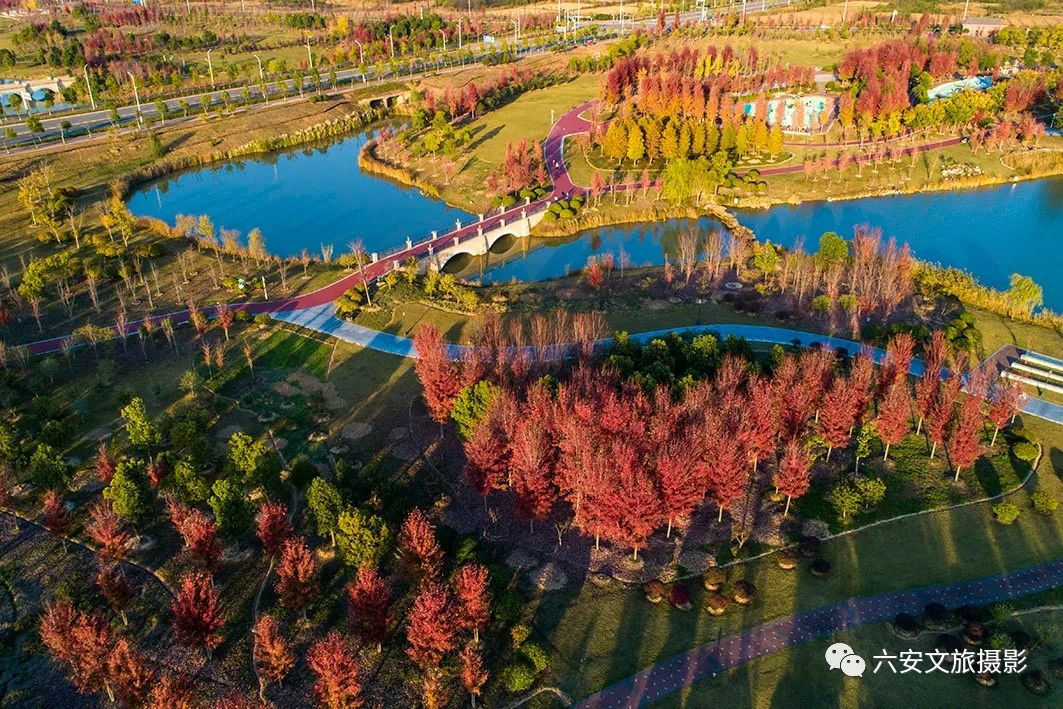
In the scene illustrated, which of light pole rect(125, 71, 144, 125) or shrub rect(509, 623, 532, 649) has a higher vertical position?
light pole rect(125, 71, 144, 125)

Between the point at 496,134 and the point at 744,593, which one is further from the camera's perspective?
the point at 496,134

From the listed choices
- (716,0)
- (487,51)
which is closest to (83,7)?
(487,51)

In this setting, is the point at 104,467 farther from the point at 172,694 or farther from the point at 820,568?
the point at 820,568

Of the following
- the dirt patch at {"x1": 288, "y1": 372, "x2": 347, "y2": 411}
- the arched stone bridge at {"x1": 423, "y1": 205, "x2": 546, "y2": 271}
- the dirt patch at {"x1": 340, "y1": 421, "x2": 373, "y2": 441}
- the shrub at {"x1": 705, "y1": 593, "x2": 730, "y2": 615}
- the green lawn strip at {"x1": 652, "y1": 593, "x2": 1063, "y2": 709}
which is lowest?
the green lawn strip at {"x1": 652, "y1": 593, "x2": 1063, "y2": 709}

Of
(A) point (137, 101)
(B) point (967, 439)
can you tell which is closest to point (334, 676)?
(B) point (967, 439)

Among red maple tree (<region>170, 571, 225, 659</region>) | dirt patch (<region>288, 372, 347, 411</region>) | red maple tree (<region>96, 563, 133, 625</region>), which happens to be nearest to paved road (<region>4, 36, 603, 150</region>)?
dirt patch (<region>288, 372, 347, 411</region>)

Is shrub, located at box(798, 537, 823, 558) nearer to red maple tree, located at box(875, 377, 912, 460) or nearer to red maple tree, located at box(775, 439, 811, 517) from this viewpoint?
red maple tree, located at box(775, 439, 811, 517)

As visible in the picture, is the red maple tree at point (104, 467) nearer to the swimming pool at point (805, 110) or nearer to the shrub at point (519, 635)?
the shrub at point (519, 635)
